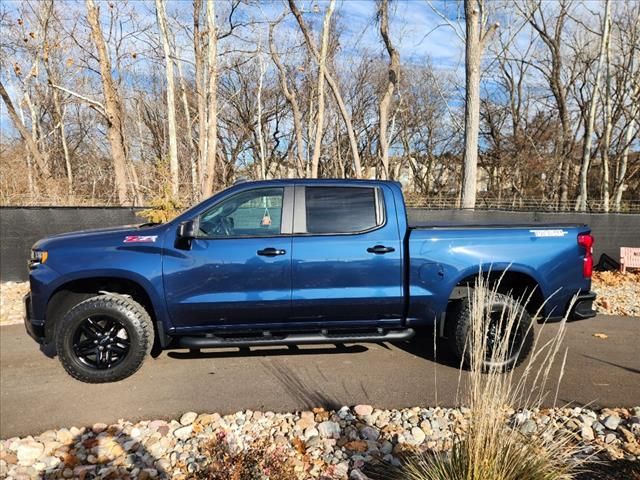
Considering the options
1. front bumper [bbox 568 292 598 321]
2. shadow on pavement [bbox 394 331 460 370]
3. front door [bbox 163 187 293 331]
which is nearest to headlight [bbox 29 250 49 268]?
front door [bbox 163 187 293 331]

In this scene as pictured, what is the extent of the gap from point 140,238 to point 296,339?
5.60 ft

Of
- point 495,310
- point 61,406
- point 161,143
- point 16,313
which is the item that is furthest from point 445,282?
point 161,143

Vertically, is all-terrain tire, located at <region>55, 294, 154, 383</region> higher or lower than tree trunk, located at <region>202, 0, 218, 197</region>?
lower

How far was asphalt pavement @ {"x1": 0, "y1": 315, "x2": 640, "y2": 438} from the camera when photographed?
3250 millimetres

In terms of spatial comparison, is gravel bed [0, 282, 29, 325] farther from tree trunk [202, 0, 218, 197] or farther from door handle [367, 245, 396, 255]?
tree trunk [202, 0, 218, 197]

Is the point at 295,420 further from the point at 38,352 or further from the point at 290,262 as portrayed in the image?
the point at 38,352

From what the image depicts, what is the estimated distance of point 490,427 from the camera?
1894 millimetres

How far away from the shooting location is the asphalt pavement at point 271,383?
3.25 m

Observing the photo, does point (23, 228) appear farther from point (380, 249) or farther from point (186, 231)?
Result: point (380, 249)

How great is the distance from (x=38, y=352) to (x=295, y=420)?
3357 mm

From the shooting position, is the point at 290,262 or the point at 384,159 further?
the point at 384,159

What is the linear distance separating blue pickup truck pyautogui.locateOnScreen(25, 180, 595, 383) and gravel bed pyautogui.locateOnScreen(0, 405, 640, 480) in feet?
2.48

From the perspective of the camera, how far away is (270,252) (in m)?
3.61

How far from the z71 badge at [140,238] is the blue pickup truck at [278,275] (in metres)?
0.01
